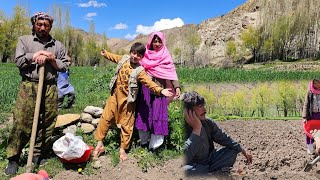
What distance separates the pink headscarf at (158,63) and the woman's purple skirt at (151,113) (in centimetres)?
19

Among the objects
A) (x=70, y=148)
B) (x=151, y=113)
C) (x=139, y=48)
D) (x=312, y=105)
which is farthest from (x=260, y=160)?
(x=70, y=148)

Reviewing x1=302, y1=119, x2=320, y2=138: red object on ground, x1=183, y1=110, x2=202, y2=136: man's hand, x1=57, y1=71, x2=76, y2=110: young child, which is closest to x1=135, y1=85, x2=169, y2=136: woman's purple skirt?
x1=302, y1=119, x2=320, y2=138: red object on ground

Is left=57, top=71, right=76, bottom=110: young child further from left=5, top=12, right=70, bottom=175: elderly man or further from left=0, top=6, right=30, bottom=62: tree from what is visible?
left=0, top=6, right=30, bottom=62: tree

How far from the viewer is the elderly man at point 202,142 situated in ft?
4.21

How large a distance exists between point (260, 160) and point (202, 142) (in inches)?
121

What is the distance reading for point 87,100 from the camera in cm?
657

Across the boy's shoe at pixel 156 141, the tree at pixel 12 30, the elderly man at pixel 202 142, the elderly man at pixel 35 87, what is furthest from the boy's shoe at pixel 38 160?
the tree at pixel 12 30

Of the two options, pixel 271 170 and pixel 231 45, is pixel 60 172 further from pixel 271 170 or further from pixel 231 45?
pixel 231 45

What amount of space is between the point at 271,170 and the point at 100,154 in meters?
1.75

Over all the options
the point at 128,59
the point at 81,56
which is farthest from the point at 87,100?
the point at 81,56

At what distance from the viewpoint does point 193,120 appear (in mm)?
1316

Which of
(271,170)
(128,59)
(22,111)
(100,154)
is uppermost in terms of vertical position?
(128,59)

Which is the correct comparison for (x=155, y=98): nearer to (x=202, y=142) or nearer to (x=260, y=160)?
(x=260, y=160)

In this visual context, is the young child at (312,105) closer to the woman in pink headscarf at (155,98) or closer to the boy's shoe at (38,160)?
the woman in pink headscarf at (155,98)
